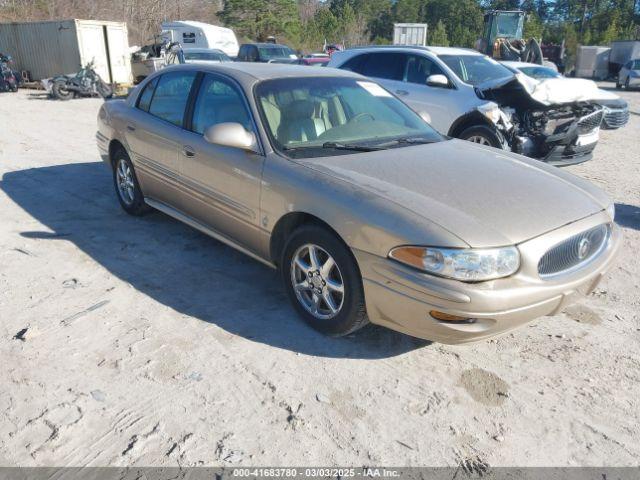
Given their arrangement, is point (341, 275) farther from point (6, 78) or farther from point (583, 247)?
point (6, 78)

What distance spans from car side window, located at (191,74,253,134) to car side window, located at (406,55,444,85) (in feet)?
15.6

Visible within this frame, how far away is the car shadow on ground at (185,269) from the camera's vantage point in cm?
340

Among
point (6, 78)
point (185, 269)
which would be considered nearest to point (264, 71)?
point (185, 269)

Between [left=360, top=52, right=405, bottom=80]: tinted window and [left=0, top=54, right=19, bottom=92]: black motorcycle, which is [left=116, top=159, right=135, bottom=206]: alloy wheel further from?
[left=0, top=54, right=19, bottom=92]: black motorcycle

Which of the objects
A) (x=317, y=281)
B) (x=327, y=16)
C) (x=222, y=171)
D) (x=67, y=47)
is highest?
(x=327, y=16)

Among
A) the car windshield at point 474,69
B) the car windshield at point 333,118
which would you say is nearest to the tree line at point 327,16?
the car windshield at point 474,69

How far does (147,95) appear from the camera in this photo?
201 inches

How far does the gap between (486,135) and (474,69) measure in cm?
190

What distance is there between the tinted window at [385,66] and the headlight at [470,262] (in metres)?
6.34

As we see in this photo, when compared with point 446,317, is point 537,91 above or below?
above

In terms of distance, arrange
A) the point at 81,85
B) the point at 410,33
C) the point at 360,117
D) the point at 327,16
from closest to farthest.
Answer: the point at 360,117, the point at 81,85, the point at 410,33, the point at 327,16

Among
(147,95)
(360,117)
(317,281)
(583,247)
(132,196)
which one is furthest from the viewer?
(132,196)

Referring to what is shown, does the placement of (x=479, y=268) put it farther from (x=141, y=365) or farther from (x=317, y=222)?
(x=141, y=365)

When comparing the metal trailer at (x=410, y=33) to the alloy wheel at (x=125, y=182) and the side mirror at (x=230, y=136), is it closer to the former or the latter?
the alloy wheel at (x=125, y=182)
